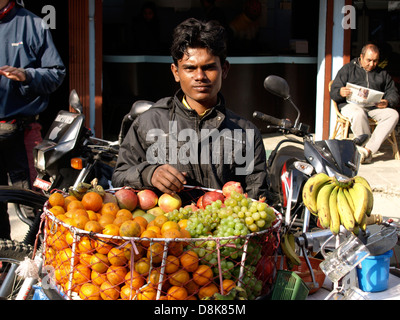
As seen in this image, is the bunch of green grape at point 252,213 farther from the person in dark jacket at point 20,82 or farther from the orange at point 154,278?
the person in dark jacket at point 20,82

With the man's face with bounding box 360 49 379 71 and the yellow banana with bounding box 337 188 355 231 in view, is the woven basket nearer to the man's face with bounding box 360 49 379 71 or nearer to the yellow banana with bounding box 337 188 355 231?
the yellow banana with bounding box 337 188 355 231

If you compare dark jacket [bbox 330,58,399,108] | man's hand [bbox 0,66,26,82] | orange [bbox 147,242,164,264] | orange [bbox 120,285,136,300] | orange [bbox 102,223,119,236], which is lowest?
orange [bbox 120,285,136,300]

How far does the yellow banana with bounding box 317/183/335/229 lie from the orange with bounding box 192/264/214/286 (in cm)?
47

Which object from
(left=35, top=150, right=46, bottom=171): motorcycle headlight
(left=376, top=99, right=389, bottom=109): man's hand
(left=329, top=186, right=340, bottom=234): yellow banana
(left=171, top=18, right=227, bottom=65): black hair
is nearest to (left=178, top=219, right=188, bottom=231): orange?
(left=329, top=186, right=340, bottom=234): yellow banana

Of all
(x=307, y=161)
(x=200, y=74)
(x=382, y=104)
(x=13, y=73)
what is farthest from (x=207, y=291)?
(x=382, y=104)

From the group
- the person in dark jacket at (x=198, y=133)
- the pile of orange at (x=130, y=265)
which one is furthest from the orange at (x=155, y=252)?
the person in dark jacket at (x=198, y=133)

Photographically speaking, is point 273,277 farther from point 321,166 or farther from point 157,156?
point 321,166

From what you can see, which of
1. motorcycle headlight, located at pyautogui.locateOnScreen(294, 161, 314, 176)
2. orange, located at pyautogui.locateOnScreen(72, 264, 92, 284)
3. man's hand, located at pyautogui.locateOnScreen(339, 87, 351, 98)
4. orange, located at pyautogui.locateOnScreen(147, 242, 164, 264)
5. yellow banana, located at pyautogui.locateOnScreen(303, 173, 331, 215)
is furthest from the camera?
man's hand, located at pyautogui.locateOnScreen(339, 87, 351, 98)

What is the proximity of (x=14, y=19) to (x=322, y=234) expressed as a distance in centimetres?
290

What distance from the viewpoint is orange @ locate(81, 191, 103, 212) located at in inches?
81.3

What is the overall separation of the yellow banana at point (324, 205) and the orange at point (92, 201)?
2.90 ft

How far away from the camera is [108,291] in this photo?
1.71 m

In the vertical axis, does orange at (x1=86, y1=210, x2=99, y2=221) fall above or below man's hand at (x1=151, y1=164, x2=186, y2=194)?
below

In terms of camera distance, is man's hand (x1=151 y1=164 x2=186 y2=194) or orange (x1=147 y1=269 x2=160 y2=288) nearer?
orange (x1=147 y1=269 x2=160 y2=288)
